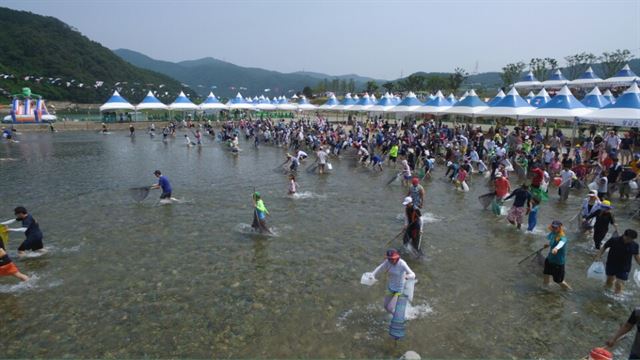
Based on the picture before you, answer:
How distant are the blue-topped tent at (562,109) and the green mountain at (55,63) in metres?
67.5

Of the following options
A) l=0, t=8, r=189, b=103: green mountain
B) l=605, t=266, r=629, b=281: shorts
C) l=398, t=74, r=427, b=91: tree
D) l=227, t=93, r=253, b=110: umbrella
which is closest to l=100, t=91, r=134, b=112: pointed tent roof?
l=227, t=93, r=253, b=110: umbrella

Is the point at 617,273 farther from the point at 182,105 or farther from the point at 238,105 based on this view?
the point at 238,105

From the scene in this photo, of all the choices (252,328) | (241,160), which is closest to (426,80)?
(241,160)

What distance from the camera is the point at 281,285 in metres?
8.49

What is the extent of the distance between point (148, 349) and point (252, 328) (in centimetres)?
168

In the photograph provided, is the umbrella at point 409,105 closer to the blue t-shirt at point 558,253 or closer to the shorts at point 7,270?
the blue t-shirt at point 558,253

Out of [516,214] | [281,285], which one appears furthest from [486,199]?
[281,285]

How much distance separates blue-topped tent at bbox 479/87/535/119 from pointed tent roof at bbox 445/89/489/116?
2.80ft

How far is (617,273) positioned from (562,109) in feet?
60.8

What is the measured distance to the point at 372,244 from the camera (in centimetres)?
1084

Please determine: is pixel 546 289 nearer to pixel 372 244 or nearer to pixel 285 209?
pixel 372 244

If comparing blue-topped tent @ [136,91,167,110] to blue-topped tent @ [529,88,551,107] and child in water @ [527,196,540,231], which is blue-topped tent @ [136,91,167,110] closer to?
blue-topped tent @ [529,88,551,107]

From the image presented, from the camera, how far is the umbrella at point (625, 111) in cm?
1794

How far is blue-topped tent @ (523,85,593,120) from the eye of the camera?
74.3 feet
